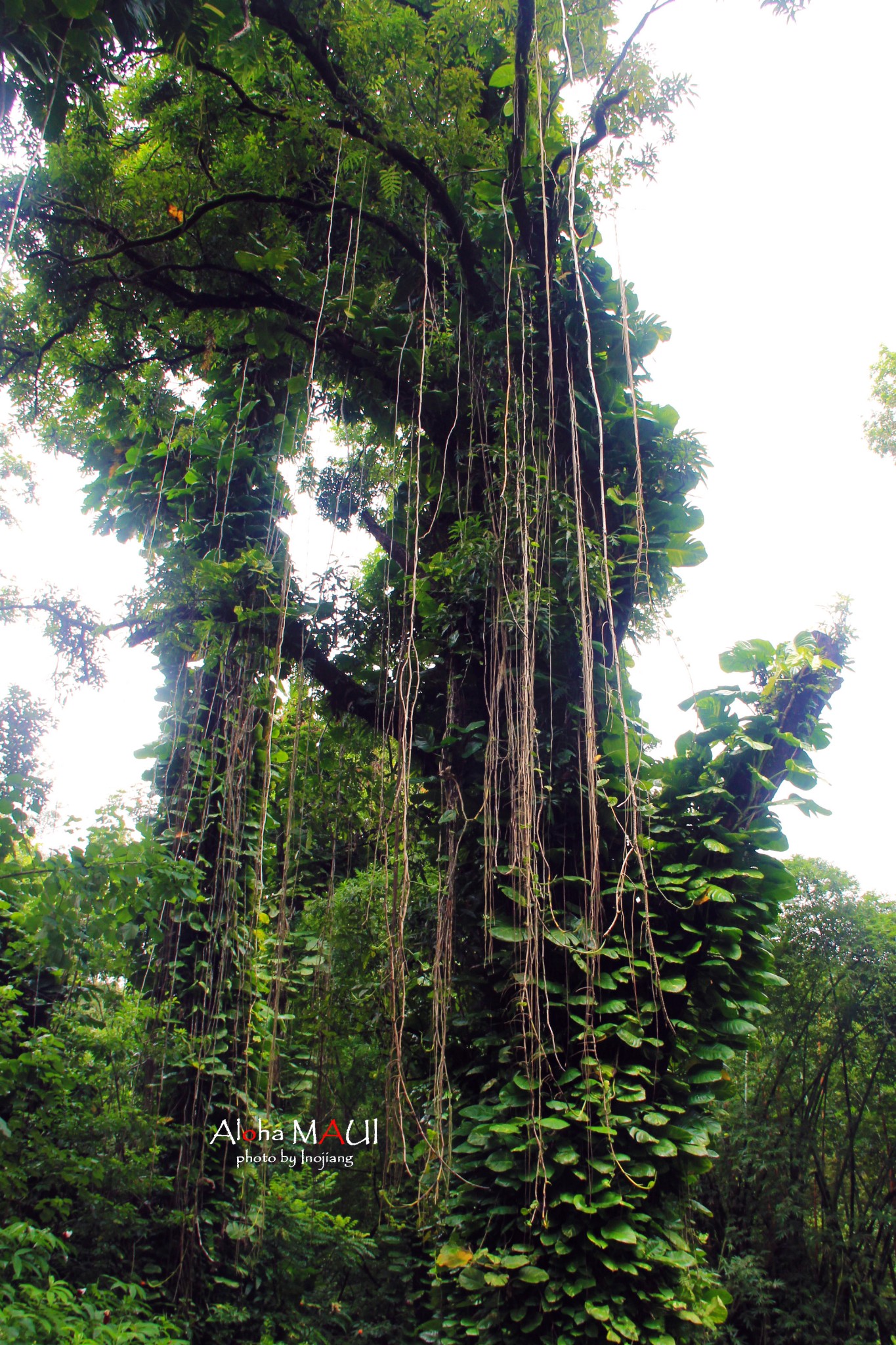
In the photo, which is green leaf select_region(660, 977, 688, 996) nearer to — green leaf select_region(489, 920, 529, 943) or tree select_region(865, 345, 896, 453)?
green leaf select_region(489, 920, 529, 943)

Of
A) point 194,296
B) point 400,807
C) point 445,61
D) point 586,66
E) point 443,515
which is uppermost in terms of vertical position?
point 586,66

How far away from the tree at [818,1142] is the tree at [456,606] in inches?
120

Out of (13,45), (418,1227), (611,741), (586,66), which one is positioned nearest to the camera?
(13,45)

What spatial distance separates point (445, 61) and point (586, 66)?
0.59 meters

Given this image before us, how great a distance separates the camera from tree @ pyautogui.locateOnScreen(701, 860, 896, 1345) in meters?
4.73

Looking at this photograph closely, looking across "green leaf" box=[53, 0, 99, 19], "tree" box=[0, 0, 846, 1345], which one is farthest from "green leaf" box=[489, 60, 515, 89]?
"green leaf" box=[53, 0, 99, 19]

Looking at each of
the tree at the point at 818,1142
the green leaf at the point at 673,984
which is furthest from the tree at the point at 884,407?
the green leaf at the point at 673,984

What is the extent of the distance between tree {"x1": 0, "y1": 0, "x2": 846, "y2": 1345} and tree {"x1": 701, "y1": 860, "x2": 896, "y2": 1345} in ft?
10.0

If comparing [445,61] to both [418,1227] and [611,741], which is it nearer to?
[611,741]

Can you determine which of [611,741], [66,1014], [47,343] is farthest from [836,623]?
[66,1014]

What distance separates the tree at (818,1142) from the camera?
15.5 ft

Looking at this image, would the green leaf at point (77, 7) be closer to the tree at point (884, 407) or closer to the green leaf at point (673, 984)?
the green leaf at point (673, 984)

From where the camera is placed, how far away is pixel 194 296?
2.92 meters

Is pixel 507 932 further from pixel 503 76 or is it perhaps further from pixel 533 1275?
pixel 503 76
